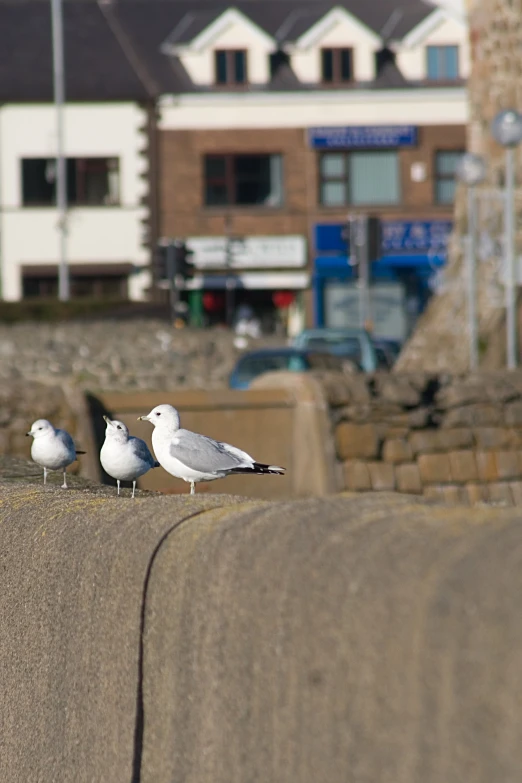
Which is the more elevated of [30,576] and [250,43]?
[250,43]

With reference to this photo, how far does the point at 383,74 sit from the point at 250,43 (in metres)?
4.13

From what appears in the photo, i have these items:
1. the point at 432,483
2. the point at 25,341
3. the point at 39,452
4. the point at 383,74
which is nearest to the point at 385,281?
the point at 383,74

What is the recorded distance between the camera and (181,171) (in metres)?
51.0

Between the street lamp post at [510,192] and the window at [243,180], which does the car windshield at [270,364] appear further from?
the window at [243,180]

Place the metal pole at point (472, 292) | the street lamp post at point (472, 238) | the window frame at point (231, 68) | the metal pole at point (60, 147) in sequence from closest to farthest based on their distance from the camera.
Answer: the street lamp post at point (472, 238)
the metal pole at point (472, 292)
the metal pole at point (60, 147)
the window frame at point (231, 68)

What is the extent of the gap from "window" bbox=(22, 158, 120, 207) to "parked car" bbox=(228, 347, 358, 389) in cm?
2526

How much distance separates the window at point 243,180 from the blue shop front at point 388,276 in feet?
7.47

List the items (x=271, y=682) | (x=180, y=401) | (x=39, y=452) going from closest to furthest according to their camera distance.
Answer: (x=271, y=682)
(x=39, y=452)
(x=180, y=401)

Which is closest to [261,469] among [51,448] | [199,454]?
[199,454]

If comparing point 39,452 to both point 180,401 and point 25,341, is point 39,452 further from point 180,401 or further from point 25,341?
point 25,341

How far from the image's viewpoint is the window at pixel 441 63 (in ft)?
168

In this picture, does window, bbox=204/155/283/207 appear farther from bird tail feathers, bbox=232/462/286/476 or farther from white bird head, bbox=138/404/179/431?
bird tail feathers, bbox=232/462/286/476

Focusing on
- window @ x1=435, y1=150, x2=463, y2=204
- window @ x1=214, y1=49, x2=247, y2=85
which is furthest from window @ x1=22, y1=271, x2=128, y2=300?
window @ x1=435, y1=150, x2=463, y2=204

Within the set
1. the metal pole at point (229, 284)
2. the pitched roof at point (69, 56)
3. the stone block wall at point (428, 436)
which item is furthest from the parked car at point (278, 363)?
the pitched roof at point (69, 56)
